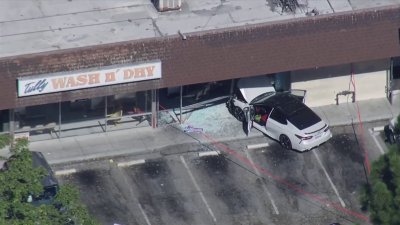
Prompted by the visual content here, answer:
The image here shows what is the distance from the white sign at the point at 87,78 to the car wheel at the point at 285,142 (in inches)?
220

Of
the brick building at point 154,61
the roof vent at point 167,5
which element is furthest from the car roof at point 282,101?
the roof vent at point 167,5

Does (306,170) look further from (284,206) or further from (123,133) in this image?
(123,133)

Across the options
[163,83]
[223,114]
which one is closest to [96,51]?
[163,83]

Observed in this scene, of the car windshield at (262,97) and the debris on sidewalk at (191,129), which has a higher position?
the car windshield at (262,97)

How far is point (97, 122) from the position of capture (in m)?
56.8

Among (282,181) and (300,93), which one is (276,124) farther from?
(300,93)

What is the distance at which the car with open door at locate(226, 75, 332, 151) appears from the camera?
5538 centimetres

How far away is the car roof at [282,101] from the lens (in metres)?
56.0

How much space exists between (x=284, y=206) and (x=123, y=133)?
776 cm

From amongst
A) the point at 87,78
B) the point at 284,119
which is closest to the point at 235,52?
the point at 284,119

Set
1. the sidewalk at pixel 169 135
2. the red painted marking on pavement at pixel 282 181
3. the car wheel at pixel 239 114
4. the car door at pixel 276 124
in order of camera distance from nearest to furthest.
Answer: the red painted marking on pavement at pixel 282 181 < the sidewalk at pixel 169 135 < the car door at pixel 276 124 < the car wheel at pixel 239 114

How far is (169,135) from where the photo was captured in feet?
186

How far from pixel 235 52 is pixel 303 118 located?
12.6 feet

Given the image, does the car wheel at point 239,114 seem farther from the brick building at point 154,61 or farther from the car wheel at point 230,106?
the brick building at point 154,61
